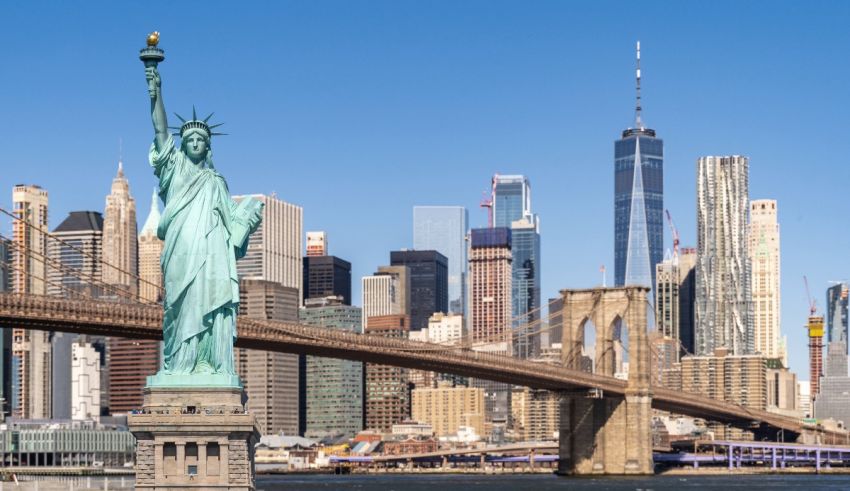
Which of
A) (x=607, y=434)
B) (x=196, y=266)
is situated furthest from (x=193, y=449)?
(x=607, y=434)

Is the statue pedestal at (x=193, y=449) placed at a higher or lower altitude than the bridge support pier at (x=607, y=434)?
higher

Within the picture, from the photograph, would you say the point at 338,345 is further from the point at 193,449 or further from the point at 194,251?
the point at 193,449

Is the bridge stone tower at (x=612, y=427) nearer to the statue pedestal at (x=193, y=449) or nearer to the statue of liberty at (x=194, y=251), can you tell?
the statue of liberty at (x=194, y=251)

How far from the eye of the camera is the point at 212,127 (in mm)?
40750

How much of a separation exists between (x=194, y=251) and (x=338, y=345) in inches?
1434

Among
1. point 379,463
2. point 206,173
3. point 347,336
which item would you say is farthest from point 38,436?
point 206,173

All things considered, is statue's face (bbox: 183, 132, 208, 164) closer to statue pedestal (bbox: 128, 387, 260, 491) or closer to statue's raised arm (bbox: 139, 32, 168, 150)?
statue's raised arm (bbox: 139, 32, 168, 150)

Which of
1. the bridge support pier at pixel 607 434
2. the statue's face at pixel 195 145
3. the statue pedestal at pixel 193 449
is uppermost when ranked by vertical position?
the statue's face at pixel 195 145

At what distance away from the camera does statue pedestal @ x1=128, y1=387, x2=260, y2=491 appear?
38875 mm

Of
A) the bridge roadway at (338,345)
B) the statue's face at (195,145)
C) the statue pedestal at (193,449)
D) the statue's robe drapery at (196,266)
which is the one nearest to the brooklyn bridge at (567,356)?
the bridge roadway at (338,345)

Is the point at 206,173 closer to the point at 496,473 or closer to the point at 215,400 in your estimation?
the point at 215,400

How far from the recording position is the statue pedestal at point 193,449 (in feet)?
128

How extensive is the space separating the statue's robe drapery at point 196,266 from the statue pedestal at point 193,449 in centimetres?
133

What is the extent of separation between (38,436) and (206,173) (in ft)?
320
